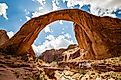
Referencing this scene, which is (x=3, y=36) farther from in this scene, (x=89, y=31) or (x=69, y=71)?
(x=69, y=71)

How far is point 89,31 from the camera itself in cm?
2859

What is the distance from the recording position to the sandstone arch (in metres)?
26.6

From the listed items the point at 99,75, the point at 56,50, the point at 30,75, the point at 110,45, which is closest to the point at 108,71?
the point at 99,75

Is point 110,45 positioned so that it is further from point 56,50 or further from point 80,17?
point 56,50

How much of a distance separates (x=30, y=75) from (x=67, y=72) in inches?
206

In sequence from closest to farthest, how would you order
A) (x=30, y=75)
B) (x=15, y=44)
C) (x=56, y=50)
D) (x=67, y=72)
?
(x=30, y=75) → (x=67, y=72) → (x=15, y=44) → (x=56, y=50)

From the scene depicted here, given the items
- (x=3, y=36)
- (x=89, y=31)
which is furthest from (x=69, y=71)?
(x=3, y=36)

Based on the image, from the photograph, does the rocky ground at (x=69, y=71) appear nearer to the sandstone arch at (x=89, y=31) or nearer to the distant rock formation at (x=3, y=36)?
the sandstone arch at (x=89, y=31)

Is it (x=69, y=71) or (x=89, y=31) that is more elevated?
(x=89, y=31)

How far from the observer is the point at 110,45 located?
27422 millimetres

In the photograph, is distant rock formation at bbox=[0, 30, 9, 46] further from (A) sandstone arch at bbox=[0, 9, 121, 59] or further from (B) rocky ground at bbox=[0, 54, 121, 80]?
(B) rocky ground at bbox=[0, 54, 121, 80]

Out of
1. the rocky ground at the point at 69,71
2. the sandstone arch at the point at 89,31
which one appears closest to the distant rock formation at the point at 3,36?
the sandstone arch at the point at 89,31

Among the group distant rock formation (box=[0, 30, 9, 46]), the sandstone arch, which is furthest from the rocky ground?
distant rock formation (box=[0, 30, 9, 46])

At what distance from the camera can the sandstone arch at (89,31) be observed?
87.4 feet
